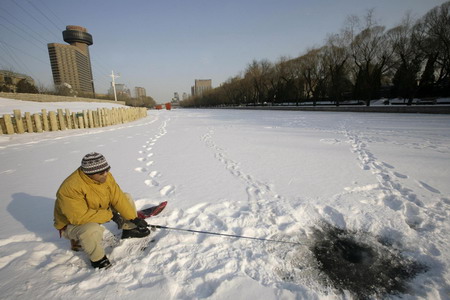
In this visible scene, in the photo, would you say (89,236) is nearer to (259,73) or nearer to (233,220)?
(233,220)

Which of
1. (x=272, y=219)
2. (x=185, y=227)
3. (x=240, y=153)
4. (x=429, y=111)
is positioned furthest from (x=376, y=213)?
(x=429, y=111)

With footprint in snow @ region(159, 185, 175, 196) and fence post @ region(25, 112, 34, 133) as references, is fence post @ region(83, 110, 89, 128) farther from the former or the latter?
footprint in snow @ region(159, 185, 175, 196)

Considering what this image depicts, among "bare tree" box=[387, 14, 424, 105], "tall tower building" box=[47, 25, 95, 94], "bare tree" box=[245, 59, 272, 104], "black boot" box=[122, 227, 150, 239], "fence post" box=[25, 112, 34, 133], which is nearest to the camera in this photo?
"black boot" box=[122, 227, 150, 239]

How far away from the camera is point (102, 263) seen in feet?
6.63

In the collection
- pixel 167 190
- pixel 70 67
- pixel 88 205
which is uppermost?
pixel 70 67

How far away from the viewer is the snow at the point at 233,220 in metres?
1.85

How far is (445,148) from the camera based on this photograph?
5.89 meters

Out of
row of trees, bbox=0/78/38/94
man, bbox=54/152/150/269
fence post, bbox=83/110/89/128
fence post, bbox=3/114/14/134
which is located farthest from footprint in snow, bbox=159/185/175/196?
row of trees, bbox=0/78/38/94

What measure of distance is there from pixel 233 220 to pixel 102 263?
153cm

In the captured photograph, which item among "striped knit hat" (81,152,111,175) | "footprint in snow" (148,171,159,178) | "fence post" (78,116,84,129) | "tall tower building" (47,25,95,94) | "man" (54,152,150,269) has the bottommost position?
"footprint in snow" (148,171,159,178)

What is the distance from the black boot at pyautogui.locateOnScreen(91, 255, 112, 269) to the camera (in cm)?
201

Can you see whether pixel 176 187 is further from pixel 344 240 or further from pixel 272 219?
pixel 344 240

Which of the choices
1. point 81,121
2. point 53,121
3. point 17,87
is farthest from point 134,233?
point 17,87

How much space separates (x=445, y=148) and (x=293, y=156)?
4491mm
